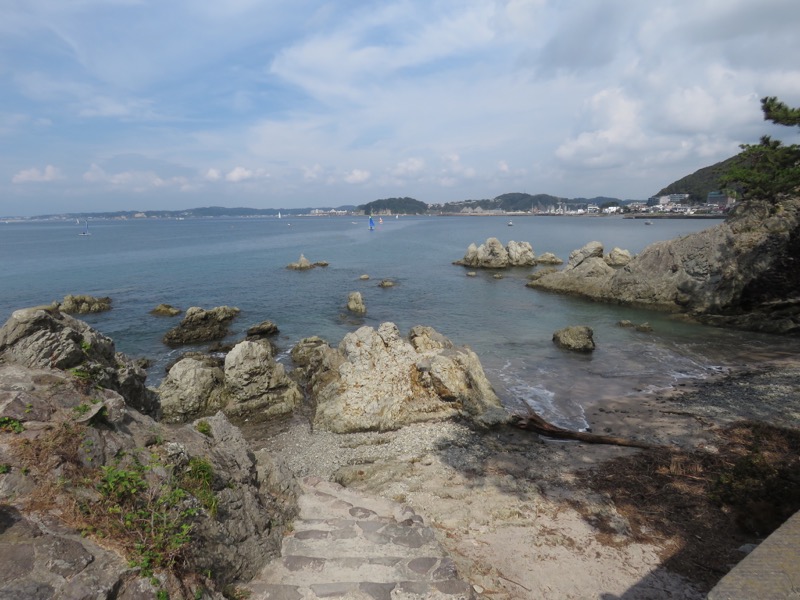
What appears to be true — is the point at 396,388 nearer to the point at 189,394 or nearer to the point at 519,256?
the point at 189,394

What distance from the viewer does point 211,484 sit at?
22.2ft

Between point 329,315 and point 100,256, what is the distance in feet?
228

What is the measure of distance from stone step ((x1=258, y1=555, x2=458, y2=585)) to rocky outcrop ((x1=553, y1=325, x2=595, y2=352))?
21.1 meters

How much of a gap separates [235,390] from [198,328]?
13474mm

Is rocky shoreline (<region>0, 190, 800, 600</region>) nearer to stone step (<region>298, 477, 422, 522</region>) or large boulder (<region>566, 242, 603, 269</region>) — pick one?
stone step (<region>298, 477, 422, 522</region>)

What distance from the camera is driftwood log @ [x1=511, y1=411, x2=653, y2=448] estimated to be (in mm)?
13656

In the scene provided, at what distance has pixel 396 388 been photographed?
55.2 feet

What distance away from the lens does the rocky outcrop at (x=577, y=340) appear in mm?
25334

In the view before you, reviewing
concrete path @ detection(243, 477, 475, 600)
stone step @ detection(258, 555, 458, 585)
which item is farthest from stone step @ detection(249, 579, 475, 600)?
stone step @ detection(258, 555, 458, 585)

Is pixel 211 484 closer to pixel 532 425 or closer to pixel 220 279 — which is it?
pixel 532 425

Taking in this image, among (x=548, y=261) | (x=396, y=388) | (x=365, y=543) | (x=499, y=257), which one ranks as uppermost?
(x=499, y=257)

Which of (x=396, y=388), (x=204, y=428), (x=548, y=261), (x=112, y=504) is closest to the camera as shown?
(x=112, y=504)

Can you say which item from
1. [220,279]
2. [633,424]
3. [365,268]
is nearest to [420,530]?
[633,424]

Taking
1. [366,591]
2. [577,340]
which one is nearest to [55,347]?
[366,591]
